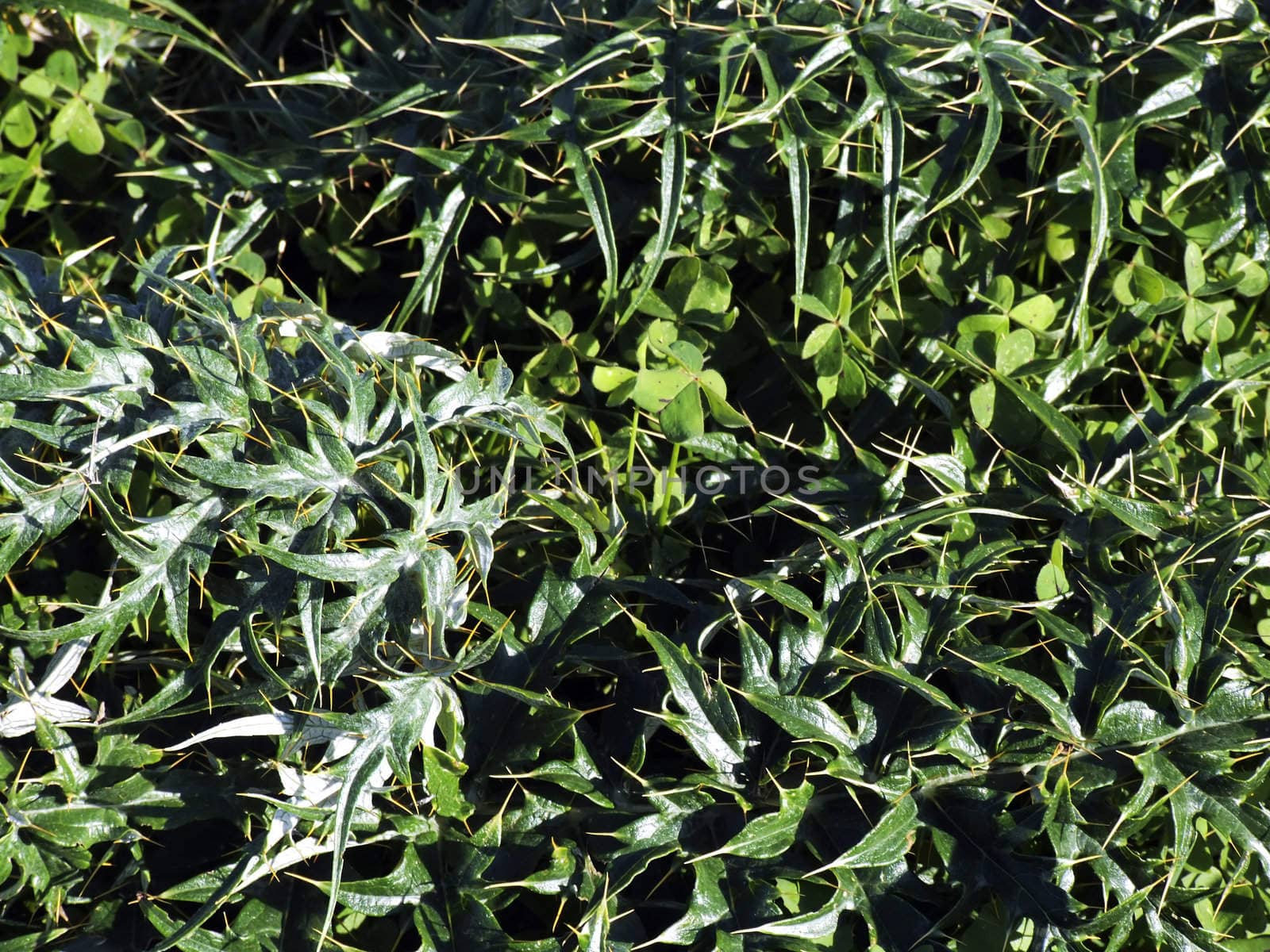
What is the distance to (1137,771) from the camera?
3.23 ft

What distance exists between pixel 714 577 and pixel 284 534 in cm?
48

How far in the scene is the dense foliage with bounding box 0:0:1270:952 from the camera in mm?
958

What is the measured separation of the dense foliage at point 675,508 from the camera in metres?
0.96

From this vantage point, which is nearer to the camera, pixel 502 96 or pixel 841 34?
pixel 841 34

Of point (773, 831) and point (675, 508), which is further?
point (675, 508)

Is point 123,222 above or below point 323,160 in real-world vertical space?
below

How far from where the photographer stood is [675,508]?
1202 millimetres

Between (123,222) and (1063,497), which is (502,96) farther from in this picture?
(1063,497)

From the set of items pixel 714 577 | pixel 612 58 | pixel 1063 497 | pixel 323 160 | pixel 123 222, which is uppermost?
pixel 612 58

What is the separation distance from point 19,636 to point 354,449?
1.04 feet

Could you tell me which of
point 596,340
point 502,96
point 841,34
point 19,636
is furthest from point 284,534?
point 841,34

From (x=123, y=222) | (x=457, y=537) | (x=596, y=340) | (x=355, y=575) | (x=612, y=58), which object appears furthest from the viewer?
(x=123, y=222)

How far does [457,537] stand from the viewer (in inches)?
41.9

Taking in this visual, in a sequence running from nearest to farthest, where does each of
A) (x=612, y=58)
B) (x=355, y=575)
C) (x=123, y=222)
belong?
(x=355, y=575) < (x=612, y=58) < (x=123, y=222)
